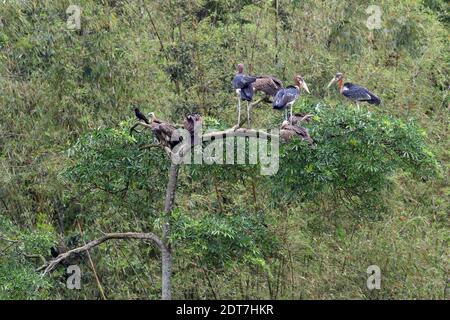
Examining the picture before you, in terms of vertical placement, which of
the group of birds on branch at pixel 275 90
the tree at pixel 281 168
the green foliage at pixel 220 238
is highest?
the group of birds on branch at pixel 275 90

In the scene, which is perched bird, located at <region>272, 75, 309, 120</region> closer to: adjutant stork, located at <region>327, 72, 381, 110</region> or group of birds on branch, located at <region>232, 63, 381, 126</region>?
group of birds on branch, located at <region>232, 63, 381, 126</region>

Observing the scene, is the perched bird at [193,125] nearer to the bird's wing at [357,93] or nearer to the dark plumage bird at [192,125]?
the dark plumage bird at [192,125]

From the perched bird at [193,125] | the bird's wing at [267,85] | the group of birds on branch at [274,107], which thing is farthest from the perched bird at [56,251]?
the bird's wing at [267,85]

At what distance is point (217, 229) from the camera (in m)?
7.69

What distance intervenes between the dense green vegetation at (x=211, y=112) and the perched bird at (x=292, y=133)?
1407 mm

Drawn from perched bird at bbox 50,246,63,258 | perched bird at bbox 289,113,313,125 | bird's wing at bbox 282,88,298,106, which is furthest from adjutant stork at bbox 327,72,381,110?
perched bird at bbox 50,246,63,258

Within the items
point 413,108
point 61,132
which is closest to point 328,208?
point 413,108

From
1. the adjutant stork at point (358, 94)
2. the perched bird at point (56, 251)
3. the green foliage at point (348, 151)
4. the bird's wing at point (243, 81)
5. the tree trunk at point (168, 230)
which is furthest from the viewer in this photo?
the perched bird at point (56, 251)

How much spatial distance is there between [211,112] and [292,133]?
3.71m

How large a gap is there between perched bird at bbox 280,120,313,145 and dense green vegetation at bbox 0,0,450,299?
4.62ft

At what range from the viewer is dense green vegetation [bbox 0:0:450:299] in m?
10.0

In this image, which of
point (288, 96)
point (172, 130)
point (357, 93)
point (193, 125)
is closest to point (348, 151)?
point (288, 96)

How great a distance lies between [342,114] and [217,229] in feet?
3.74

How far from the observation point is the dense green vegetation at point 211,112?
1002cm
